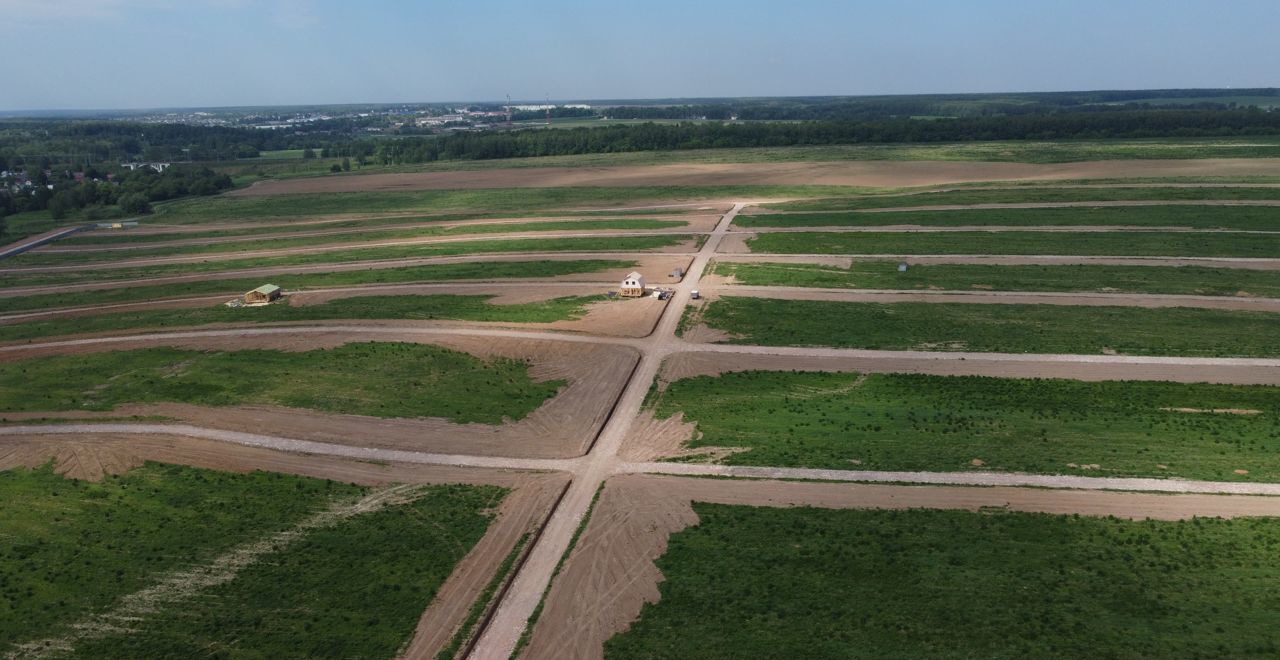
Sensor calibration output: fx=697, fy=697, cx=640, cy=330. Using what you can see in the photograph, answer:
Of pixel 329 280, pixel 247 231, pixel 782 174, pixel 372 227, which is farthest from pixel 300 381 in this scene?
pixel 782 174

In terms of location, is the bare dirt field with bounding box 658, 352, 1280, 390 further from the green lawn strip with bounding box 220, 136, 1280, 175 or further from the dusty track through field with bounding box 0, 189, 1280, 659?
the green lawn strip with bounding box 220, 136, 1280, 175

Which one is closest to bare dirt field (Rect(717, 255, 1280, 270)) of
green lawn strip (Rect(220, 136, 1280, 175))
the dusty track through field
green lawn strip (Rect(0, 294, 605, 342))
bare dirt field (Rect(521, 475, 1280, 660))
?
the dusty track through field

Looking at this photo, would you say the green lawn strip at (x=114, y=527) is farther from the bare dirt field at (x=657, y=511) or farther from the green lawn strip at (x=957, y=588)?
the green lawn strip at (x=957, y=588)

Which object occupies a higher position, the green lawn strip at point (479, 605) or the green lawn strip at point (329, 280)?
the green lawn strip at point (329, 280)

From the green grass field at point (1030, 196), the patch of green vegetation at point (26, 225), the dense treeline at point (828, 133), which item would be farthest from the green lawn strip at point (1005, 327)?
the dense treeline at point (828, 133)

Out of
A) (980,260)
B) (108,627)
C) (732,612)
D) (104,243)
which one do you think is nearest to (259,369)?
(108,627)

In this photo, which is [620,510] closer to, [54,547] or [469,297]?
[54,547]
